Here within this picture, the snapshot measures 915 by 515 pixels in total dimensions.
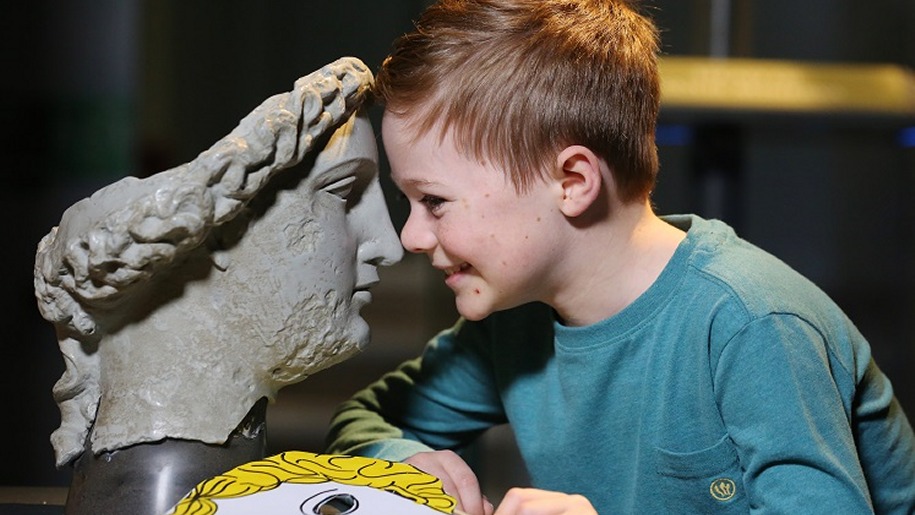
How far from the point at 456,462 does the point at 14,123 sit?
2809 mm

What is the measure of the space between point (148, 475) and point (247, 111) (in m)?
2.55

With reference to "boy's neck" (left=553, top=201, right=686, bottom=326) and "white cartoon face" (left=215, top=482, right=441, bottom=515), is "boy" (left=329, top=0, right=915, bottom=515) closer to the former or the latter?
"boy's neck" (left=553, top=201, right=686, bottom=326)

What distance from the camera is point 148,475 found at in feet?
3.03

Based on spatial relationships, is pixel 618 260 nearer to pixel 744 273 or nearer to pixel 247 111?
pixel 744 273

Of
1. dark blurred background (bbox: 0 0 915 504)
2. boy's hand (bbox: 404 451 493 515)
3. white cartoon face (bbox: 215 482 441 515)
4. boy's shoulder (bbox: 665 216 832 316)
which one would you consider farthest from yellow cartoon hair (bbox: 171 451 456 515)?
dark blurred background (bbox: 0 0 915 504)

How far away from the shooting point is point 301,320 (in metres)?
0.96

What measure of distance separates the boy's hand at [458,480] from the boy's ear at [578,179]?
0.24m

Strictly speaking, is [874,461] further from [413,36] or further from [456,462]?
[413,36]

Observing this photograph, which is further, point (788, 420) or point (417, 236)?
point (417, 236)

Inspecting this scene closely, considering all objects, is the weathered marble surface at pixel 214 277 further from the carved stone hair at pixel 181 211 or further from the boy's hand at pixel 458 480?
the boy's hand at pixel 458 480

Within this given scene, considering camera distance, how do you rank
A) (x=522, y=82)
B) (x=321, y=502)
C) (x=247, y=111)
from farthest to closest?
1. (x=247, y=111)
2. (x=522, y=82)
3. (x=321, y=502)

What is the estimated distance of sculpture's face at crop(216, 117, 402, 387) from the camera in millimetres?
935

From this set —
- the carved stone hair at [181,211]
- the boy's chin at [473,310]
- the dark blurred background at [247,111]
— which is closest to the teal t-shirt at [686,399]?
Result: the boy's chin at [473,310]

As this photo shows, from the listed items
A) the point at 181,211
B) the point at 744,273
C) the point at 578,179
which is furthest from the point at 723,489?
the point at 181,211
